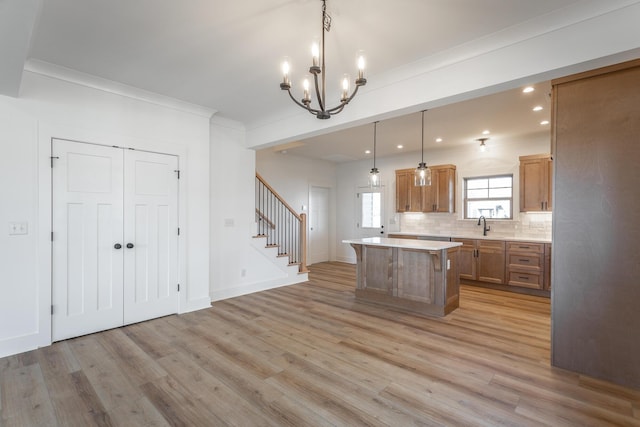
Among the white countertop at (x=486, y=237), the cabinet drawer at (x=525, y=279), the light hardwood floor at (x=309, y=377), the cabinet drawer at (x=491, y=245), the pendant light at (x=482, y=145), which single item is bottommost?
the light hardwood floor at (x=309, y=377)

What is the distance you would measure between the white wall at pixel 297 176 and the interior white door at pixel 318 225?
14cm

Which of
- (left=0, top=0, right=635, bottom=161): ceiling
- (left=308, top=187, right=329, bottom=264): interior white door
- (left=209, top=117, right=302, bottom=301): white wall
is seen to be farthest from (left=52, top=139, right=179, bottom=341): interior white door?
(left=308, top=187, right=329, bottom=264): interior white door

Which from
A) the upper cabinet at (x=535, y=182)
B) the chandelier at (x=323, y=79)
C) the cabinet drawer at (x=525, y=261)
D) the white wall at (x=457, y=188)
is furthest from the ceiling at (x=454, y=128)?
the chandelier at (x=323, y=79)

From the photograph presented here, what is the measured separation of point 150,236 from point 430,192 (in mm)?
5513

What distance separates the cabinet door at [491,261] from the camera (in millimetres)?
5531

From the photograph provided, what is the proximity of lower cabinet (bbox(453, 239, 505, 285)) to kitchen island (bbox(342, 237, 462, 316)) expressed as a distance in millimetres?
1686

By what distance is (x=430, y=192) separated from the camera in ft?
22.1

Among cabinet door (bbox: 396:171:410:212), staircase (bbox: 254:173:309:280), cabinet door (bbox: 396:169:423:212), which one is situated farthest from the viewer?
cabinet door (bbox: 396:171:410:212)

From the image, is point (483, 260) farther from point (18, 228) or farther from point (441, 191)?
point (18, 228)

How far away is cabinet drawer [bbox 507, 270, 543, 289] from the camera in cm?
512

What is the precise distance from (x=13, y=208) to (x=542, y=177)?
748 centimetres

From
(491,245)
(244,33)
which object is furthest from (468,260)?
(244,33)

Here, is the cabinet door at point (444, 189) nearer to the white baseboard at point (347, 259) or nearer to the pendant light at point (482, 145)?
the pendant light at point (482, 145)

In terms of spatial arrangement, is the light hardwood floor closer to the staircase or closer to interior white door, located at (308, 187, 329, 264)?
the staircase
